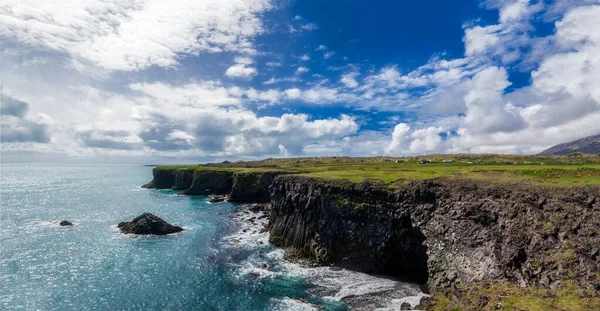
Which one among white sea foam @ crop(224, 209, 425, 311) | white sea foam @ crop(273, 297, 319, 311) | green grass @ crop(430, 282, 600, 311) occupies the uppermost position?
green grass @ crop(430, 282, 600, 311)

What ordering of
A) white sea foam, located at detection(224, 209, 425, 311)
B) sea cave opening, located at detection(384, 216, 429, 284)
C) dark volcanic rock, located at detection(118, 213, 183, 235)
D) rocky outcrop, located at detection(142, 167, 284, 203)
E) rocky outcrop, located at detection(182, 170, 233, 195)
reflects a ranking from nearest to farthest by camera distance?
white sea foam, located at detection(224, 209, 425, 311), sea cave opening, located at detection(384, 216, 429, 284), dark volcanic rock, located at detection(118, 213, 183, 235), rocky outcrop, located at detection(142, 167, 284, 203), rocky outcrop, located at detection(182, 170, 233, 195)

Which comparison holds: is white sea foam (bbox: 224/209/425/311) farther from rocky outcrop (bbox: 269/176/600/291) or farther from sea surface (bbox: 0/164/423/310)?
rocky outcrop (bbox: 269/176/600/291)

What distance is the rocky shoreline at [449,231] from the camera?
106ft

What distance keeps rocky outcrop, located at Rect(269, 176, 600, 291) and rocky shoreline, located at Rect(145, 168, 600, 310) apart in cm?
9

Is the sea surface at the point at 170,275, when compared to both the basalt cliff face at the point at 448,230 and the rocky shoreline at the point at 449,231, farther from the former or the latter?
the basalt cliff face at the point at 448,230

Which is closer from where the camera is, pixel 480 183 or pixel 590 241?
pixel 590 241

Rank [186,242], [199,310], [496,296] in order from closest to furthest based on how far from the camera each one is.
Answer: [496,296], [199,310], [186,242]

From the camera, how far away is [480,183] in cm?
4588

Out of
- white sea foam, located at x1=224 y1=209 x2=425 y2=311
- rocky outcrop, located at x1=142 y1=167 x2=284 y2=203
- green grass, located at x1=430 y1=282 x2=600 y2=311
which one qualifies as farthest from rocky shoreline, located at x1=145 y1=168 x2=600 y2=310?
rocky outcrop, located at x1=142 y1=167 x2=284 y2=203

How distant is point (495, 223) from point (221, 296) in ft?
122

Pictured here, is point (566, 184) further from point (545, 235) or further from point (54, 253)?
point (54, 253)

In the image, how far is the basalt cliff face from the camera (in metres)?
32.3

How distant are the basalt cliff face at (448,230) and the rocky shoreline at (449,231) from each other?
11cm

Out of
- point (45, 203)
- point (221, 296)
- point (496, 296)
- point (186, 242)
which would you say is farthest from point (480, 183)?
point (45, 203)
